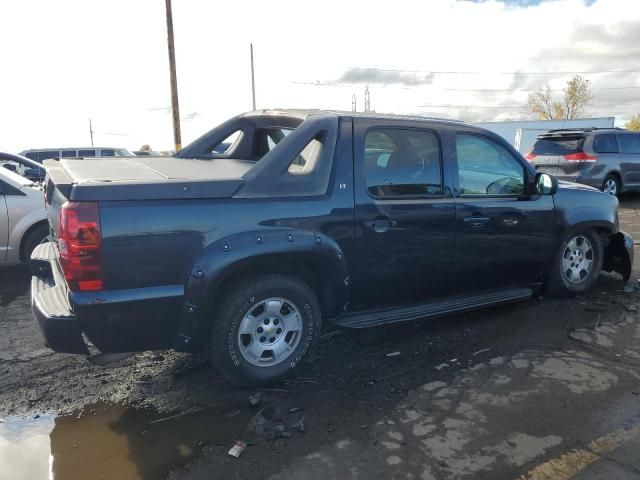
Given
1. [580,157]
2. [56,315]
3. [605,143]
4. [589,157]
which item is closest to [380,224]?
[56,315]

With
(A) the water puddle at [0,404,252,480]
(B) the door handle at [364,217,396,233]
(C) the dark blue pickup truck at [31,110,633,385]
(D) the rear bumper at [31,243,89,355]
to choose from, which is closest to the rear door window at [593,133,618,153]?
(C) the dark blue pickup truck at [31,110,633,385]

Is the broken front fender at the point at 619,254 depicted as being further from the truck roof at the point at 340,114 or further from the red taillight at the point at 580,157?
the red taillight at the point at 580,157

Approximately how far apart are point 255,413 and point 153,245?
1243mm

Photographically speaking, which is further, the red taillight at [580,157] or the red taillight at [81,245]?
the red taillight at [580,157]

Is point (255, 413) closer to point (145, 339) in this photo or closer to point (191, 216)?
point (145, 339)

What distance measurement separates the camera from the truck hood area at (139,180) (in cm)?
294

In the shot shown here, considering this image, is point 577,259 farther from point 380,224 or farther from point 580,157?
point 580,157

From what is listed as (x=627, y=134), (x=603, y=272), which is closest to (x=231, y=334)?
(x=603, y=272)

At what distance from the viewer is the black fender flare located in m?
3.18

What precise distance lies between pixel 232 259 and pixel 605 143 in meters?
11.8

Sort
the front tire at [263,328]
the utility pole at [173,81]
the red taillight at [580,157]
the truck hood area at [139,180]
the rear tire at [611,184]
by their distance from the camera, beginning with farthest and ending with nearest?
the utility pole at [173,81] → the rear tire at [611,184] → the red taillight at [580,157] → the front tire at [263,328] → the truck hood area at [139,180]

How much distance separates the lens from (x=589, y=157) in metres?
11.9

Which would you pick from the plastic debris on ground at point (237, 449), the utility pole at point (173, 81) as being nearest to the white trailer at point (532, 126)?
the utility pole at point (173, 81)

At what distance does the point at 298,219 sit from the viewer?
3.48 m
